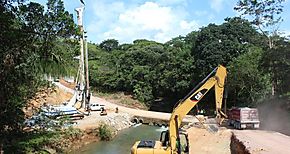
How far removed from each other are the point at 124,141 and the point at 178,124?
46.1 feet

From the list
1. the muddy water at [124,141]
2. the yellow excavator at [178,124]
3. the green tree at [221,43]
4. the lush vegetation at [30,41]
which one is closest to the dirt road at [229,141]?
the muddy water at [124,141]

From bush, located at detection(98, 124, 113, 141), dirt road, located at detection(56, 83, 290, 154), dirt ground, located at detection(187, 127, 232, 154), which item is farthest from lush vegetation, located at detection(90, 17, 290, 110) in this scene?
bush, located at detection(98, 124, 113, 141)

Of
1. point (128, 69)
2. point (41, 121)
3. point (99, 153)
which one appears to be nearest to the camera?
point (41, 121)

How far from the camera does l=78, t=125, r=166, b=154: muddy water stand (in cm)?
2175

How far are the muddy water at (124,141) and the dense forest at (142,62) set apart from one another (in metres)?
7.45

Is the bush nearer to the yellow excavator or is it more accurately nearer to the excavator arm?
the yellow excavator

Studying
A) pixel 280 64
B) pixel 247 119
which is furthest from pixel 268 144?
pixel 280 64

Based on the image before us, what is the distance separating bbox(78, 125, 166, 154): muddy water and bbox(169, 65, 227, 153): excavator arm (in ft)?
32.2

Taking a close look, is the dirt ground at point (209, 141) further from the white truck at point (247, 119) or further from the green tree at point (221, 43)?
the green tree at point (221, 43)

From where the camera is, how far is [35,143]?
1546cm

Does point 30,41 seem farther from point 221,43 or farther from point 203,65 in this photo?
point 221,43

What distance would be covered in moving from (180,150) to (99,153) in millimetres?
10315

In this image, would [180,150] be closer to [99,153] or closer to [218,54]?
[99,153]

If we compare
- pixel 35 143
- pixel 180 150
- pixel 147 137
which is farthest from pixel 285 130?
pixel 35 143
